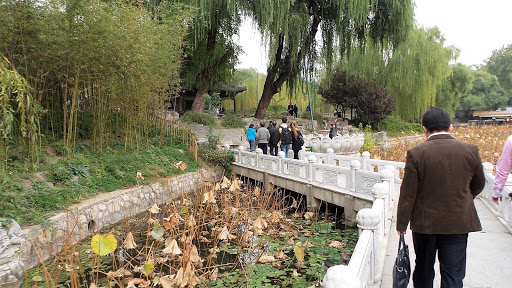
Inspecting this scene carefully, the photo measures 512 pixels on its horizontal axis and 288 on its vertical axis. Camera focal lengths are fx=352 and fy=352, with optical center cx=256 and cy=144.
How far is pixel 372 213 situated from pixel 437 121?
792 mm

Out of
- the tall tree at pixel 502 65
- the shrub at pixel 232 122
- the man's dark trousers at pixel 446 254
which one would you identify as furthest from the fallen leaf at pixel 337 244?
the tall tree at pixel 502 65

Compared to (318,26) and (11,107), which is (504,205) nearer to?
(11,107)

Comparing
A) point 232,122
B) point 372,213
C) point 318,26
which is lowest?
point 372,213

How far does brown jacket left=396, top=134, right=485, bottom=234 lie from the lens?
6.59 ft

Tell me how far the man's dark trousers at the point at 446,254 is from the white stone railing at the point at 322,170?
277 centimetres

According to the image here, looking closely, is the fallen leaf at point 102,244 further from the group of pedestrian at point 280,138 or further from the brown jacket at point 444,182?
the group of pedestrian at point 280,138

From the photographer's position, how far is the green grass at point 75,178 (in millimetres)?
4984

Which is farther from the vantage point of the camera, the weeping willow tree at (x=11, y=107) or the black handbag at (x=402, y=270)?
the weeping willow tree at (x=11, y=107)

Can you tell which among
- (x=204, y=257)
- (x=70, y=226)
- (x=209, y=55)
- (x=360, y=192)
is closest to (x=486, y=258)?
(x=360, y=192)

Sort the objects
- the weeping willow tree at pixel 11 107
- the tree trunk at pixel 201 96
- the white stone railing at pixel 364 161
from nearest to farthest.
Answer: the weeping willow tree at pixel 11 107 < the white stone railing at pixel 364 161 < the tree trunk at pixel 201 96

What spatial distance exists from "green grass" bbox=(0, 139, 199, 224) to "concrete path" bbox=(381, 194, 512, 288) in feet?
13.8

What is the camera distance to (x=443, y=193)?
79.9 inches

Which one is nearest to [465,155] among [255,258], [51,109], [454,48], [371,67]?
[255,258]

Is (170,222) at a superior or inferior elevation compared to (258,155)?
inferior
